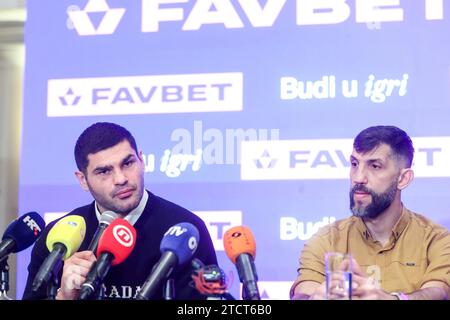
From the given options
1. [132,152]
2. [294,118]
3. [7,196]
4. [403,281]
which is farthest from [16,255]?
[403,281]

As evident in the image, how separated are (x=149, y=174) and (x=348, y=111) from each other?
955 millimetres

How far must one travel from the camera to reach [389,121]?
3693mm

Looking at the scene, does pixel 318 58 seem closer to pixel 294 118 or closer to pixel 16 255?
pixel 294 118

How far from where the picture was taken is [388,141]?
367 cm

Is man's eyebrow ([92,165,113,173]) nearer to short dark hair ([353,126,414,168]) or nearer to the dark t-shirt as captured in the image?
the dark t-shirt

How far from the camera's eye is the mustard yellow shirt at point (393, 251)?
11.6 ft

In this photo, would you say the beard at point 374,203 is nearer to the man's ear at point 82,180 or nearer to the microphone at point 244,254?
the microphone at point 244,254

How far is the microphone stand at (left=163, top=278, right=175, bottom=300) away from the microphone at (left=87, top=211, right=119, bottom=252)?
38cm

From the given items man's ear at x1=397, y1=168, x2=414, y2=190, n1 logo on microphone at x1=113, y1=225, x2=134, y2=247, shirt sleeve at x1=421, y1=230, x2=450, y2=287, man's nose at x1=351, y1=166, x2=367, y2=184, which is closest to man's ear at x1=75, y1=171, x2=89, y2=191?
n1 logo on microphone at x1=113, y1=225, x2=134, y2=247

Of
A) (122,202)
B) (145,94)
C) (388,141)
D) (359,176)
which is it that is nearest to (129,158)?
(122,202)

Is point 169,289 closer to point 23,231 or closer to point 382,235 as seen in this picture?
point 23,231

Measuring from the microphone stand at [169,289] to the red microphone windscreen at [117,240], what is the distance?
24cm

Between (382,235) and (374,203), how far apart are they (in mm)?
143
